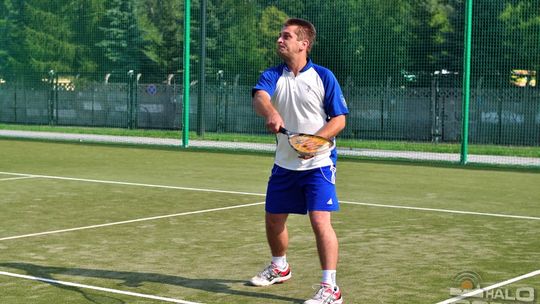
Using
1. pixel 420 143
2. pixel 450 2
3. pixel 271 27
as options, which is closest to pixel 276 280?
pixel 420 143

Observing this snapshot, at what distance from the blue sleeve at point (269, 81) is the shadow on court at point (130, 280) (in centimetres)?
149

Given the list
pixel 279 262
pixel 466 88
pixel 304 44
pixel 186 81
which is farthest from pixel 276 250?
Result: pixel 186 81

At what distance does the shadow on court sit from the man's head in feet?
5.85

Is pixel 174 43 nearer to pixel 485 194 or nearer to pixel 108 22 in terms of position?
pixel 108 22

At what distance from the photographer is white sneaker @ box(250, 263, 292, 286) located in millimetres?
7383

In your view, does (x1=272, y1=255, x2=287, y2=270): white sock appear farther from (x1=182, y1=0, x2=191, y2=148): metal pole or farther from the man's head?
(x1=182, y1=0, x2=191, y2=148): metal pole

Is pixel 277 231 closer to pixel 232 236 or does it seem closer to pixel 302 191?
pixel 302 191

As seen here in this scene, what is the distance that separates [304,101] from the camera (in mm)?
6961

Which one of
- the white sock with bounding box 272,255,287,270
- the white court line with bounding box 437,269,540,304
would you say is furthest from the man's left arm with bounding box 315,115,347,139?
the white court line with bounding box 437,269,540,304

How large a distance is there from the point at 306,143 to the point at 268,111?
0.35 metres

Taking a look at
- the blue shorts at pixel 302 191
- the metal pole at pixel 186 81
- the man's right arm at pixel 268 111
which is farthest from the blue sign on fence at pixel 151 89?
the man's right arm at pixel 268 111

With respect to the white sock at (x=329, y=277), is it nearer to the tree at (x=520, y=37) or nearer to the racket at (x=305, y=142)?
the racket at (x=305, y=142)

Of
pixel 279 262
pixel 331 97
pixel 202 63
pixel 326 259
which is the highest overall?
pixel 202 63

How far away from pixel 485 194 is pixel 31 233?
6953mm
